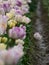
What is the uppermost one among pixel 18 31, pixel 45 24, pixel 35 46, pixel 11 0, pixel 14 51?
pixel 14 51

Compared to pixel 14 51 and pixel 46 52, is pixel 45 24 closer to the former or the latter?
pixel 46 52

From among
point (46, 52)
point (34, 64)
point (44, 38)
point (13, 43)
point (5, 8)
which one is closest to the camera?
point (13, 43)

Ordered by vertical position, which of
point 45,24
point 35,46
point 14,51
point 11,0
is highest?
point 14,51

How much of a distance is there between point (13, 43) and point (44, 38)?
488 centimetres

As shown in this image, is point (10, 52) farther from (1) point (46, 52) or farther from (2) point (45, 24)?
(2) point (45, 24)

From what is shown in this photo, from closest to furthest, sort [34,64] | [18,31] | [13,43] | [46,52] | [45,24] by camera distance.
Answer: [18,31] → [13,43] → [34,64] → [46,52] → [45,24]

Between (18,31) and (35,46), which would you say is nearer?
(18,31)

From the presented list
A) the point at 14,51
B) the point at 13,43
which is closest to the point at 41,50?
the point at 13,43

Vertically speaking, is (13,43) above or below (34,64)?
above

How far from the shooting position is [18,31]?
174 centimetres

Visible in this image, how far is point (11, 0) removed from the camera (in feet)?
9.60

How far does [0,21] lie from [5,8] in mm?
676

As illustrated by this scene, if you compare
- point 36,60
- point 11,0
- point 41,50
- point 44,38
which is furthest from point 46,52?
point 11,0

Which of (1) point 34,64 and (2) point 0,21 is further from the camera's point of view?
(1) point 34,64
